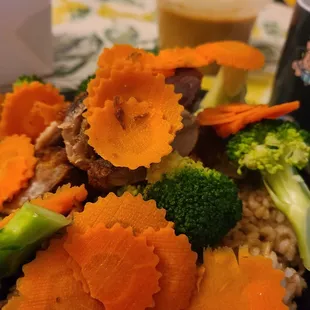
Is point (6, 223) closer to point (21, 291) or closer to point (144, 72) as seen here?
point (21, 291)

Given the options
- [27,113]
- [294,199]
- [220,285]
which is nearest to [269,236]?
[294,199]

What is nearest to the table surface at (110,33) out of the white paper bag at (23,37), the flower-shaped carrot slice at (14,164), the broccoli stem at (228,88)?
the white paper bag at (23,37)

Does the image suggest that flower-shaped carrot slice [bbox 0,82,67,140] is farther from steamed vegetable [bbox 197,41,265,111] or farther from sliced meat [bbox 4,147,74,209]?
steamed vegetable [bbox 197,41,265,111]

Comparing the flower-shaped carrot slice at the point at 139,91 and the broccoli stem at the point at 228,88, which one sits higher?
the flower-shaped carrot slice at the point at 139,91

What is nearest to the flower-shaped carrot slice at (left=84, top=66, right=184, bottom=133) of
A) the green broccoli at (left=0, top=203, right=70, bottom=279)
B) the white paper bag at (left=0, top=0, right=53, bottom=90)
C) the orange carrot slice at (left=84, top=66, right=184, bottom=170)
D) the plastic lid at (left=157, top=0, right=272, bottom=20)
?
the orange carrot slice at (left=84, top=66, right=184, bottom=170)

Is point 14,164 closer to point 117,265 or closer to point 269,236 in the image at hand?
point 117,265

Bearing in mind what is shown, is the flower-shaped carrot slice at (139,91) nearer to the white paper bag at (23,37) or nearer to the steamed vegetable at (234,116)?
the steamed vegetable at (234,116)
